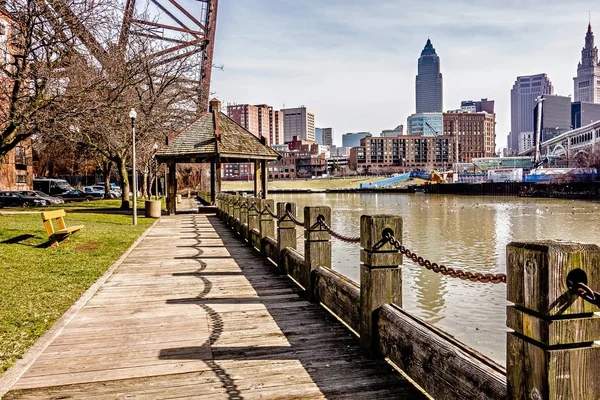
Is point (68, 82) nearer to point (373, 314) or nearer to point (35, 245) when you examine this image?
point (35, 245)

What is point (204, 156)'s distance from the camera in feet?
88.4

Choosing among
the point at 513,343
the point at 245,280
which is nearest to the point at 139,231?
the point at 245,280

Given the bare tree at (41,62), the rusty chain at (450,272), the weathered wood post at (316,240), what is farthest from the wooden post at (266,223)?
the bare tree at (41,62)

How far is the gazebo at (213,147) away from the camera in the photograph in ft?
87.4

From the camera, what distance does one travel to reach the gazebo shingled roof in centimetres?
2656

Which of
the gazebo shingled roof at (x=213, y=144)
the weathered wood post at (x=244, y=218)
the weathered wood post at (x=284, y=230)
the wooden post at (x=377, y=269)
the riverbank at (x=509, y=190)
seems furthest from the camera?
the riverbank at (x=509, y=190)

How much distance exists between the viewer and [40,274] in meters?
9.62

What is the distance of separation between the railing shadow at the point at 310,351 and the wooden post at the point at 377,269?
1.24ft

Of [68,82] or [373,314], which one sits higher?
[68,82]

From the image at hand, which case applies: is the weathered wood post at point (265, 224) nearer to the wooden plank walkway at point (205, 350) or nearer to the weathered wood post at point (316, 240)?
the wooden plank walkway at point (205, 350)

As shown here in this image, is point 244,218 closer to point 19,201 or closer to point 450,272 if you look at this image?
point 450,272

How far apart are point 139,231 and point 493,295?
39.2 feet

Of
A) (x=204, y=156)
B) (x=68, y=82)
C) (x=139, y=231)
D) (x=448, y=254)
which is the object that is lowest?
(x=448, y=254)

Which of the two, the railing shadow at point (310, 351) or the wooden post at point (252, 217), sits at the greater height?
the wooden post at point (252, 217)
